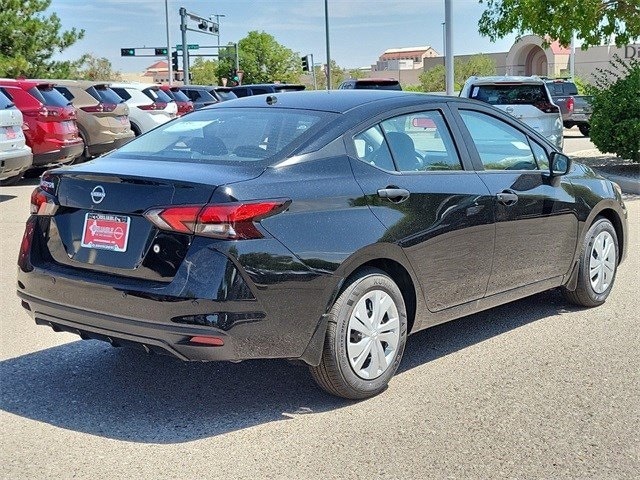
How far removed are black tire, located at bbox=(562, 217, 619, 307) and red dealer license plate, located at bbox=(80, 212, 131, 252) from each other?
353 centimetres

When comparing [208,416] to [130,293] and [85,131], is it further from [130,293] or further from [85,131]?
[85,131]

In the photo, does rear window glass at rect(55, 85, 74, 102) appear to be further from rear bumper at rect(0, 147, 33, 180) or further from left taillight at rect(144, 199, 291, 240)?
left taillight at rect(144, 199, 291, 240)

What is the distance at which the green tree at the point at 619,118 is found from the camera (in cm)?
1530

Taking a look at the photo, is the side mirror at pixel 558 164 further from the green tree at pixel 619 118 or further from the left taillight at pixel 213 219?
the green tree at pixel 619 118

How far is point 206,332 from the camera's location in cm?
416

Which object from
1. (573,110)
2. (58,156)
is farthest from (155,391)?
(573,110)

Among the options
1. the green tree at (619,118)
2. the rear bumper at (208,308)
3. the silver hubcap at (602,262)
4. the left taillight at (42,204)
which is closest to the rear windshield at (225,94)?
the green tree at (619,118)

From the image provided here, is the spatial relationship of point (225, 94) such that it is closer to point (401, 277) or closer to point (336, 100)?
point (336, 100)

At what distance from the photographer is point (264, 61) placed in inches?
3642

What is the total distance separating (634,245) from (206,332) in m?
6.34

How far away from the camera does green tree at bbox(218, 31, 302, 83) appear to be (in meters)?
90.6

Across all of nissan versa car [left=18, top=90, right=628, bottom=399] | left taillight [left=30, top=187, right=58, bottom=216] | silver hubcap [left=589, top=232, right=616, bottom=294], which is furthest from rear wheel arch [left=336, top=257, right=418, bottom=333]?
silver hubcap [left=589, top=232, right=616, bottom=294]

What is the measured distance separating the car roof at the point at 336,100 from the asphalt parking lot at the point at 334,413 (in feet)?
5.13

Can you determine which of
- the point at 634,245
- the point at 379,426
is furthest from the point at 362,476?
the point at 634,245
